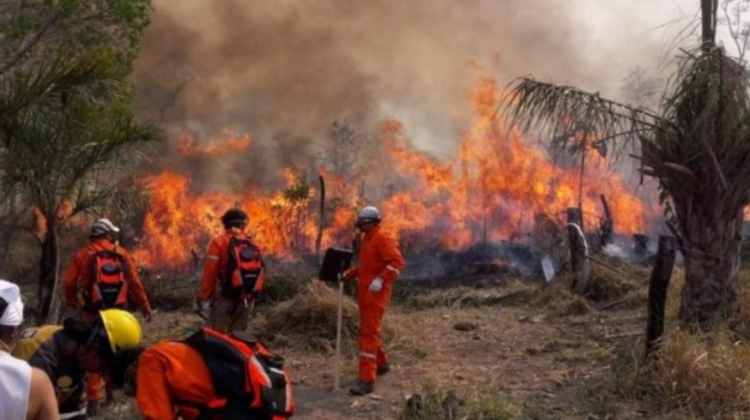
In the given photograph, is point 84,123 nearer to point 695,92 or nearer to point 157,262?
point 695,92

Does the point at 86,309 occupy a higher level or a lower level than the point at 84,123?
lower

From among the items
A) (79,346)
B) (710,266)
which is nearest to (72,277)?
(79,346)

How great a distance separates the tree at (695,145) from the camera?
690cm

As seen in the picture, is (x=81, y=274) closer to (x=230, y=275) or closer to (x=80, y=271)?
(x=80, y=271)

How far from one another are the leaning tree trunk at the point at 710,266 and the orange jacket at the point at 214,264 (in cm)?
462

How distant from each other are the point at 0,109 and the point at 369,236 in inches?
138

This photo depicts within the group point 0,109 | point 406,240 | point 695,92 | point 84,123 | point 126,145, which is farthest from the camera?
point 406,240

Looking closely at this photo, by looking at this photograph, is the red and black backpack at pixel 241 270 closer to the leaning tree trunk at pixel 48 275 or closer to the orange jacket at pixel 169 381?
the leaning tree trunk at pixel 48 275

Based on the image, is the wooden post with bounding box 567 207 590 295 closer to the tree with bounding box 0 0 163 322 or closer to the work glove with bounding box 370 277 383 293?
the work glove with bounding box 370 277 383 293

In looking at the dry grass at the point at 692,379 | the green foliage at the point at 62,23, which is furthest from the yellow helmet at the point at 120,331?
the green foliage at the point at 62,23

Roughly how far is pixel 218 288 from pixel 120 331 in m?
4.43

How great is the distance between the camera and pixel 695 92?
694cm

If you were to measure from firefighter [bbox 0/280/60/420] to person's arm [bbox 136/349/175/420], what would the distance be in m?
0.44

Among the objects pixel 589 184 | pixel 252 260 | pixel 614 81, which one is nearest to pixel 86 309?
pixel 252 260
